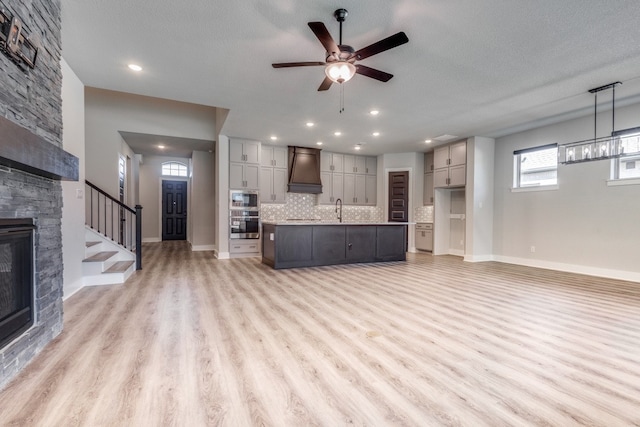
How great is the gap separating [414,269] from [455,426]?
171 inches

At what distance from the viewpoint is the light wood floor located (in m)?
1.54

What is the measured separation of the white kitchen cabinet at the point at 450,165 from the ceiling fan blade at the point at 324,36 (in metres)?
5.44

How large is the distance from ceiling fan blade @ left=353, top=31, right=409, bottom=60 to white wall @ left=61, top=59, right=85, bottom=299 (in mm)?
3507

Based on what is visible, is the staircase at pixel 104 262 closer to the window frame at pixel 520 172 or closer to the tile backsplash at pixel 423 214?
the tile backsplash at pixel 423 214

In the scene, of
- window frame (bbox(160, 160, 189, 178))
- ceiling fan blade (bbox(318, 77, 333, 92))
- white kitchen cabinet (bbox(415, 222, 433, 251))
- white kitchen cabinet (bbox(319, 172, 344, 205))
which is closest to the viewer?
ceiling fan blade (bbox(318, 77, 333, 92))

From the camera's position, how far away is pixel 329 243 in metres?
5.96

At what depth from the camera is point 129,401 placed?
160cm

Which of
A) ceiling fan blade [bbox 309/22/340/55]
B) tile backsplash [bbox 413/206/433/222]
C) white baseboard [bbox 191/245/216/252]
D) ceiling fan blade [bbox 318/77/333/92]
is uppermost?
ceiling fan blade [bbox 309/22/340/55]

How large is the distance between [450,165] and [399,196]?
5.57ft

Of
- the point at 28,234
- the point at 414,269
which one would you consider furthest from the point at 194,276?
the point at 414,269

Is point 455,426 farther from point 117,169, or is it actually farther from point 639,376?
point 117,169

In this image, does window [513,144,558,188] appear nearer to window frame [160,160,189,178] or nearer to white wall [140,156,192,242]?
white wall [140,156,192,242]

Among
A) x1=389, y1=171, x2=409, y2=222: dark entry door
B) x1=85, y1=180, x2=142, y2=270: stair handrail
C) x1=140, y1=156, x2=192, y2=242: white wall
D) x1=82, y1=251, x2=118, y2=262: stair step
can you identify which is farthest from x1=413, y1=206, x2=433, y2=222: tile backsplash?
x1=140, y1=156, x2=192, y2=242: white wall

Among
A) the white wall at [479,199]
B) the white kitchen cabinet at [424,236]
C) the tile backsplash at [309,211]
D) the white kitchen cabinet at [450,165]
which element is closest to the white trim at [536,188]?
the white wall at [479,199]
